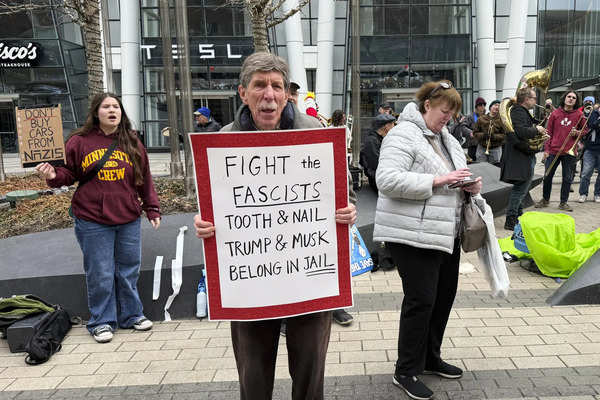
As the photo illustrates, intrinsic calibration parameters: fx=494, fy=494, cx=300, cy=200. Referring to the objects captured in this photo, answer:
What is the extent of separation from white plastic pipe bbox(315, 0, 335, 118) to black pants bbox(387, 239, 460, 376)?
18.3 meters

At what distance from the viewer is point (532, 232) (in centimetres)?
515

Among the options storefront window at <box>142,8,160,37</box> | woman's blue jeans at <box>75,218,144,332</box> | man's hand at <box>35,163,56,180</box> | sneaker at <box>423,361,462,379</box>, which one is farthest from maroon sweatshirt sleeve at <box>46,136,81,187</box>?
storefront window at <box>142,8,160,37</box>

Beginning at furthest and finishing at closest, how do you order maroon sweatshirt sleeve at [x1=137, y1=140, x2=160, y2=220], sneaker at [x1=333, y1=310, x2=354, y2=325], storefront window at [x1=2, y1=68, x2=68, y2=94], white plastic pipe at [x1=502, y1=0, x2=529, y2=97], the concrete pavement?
1. storefront window at [x1=2, y1=68, x2=68, y2=94]
2. white plastic pipe at [x1=502, y1=0, x2=529, y2=97]
3. maroon sweatshirt sleeve at [x1=137, y1=140, x2=160, y2=220]
4. sneaker at [x1=333, y1=310, x2=354, y2=325]
5. the concrete pavement

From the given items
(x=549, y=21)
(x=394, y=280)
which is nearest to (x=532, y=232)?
(x=394, y=280)

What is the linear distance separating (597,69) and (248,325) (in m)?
29.2

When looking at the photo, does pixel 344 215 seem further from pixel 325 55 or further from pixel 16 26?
pixel 16 26

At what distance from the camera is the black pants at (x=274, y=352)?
2.28 metres

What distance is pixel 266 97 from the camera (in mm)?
2068

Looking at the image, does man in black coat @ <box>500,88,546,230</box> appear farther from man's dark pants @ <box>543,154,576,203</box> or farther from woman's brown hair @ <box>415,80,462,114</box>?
woman's brown hair @ <box>415,80,462,114</box>

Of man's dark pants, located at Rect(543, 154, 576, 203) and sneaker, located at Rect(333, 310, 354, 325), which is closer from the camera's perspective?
sneaker, located at Rect(333, 310, 354, 325)

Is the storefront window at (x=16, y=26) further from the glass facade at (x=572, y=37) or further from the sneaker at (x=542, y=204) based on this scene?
the glass facade at (x=572, y=37)

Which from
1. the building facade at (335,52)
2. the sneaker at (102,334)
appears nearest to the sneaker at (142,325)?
the sneaker at (102,334)

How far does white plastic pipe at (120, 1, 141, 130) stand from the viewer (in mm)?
21109

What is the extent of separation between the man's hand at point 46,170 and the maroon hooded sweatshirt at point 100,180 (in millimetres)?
158
